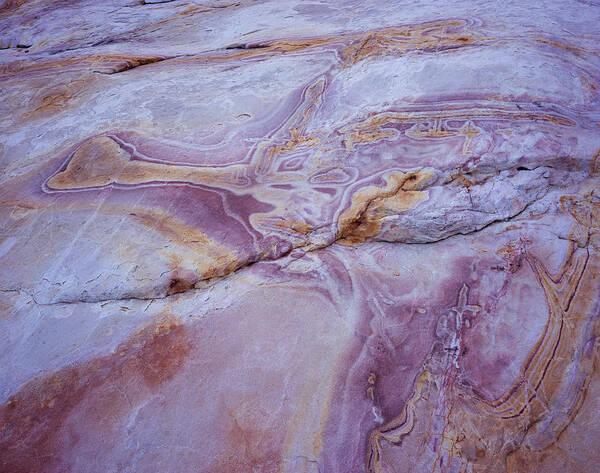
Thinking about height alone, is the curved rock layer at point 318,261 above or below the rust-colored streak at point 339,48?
below

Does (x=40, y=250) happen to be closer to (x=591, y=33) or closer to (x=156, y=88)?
(x=156, y=88)

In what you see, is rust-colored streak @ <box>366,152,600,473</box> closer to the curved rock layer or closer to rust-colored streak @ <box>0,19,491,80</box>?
the curved rock layer

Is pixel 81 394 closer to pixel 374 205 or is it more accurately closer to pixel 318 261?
pixel 318 261

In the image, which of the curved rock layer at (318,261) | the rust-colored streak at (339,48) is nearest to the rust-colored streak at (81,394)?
the curved rock layer at (318,261)

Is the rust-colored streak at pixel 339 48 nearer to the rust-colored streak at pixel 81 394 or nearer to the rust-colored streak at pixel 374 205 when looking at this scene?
the rust-colored streak at pixel 374 205

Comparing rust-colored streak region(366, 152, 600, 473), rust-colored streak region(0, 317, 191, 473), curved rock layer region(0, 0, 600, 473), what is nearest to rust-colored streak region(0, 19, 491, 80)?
curved rock layer region(0, 0, 600, 473)

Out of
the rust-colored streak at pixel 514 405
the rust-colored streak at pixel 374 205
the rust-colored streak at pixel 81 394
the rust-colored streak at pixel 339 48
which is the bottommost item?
the rust-colored streak at pixel 514 405

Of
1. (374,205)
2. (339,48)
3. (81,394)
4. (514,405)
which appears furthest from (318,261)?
(339,48)

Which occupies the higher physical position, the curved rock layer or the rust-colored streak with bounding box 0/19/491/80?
the rust-colored streak with bounding box 0/19/491/80
